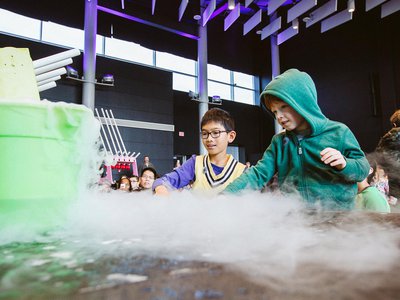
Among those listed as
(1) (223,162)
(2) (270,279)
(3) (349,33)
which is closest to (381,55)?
(3) (349,33)

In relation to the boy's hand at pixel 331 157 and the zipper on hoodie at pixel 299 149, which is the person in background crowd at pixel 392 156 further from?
the boy's hand at pixel 331 157

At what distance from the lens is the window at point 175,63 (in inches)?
254

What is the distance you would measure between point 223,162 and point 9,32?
506 centimetres

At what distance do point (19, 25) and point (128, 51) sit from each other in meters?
1.83

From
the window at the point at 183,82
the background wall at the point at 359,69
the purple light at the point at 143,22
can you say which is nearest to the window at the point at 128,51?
the purple light at the point at 143,22

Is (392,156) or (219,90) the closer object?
(392,156)

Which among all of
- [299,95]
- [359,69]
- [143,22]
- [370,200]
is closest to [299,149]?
[299,95]

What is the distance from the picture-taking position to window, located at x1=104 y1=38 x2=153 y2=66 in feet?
19.1

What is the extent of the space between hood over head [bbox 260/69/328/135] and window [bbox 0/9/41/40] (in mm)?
5349

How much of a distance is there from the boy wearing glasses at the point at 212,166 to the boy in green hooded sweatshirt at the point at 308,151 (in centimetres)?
26

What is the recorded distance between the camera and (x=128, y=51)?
19.8 ft

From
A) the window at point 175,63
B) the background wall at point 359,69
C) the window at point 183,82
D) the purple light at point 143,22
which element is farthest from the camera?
the window at point 183,82

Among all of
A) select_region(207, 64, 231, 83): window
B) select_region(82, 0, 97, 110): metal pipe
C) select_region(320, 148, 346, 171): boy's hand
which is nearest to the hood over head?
select_region(320, 148, 346, 171): boy's hand

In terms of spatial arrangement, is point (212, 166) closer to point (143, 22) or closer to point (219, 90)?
point (143, 22)
